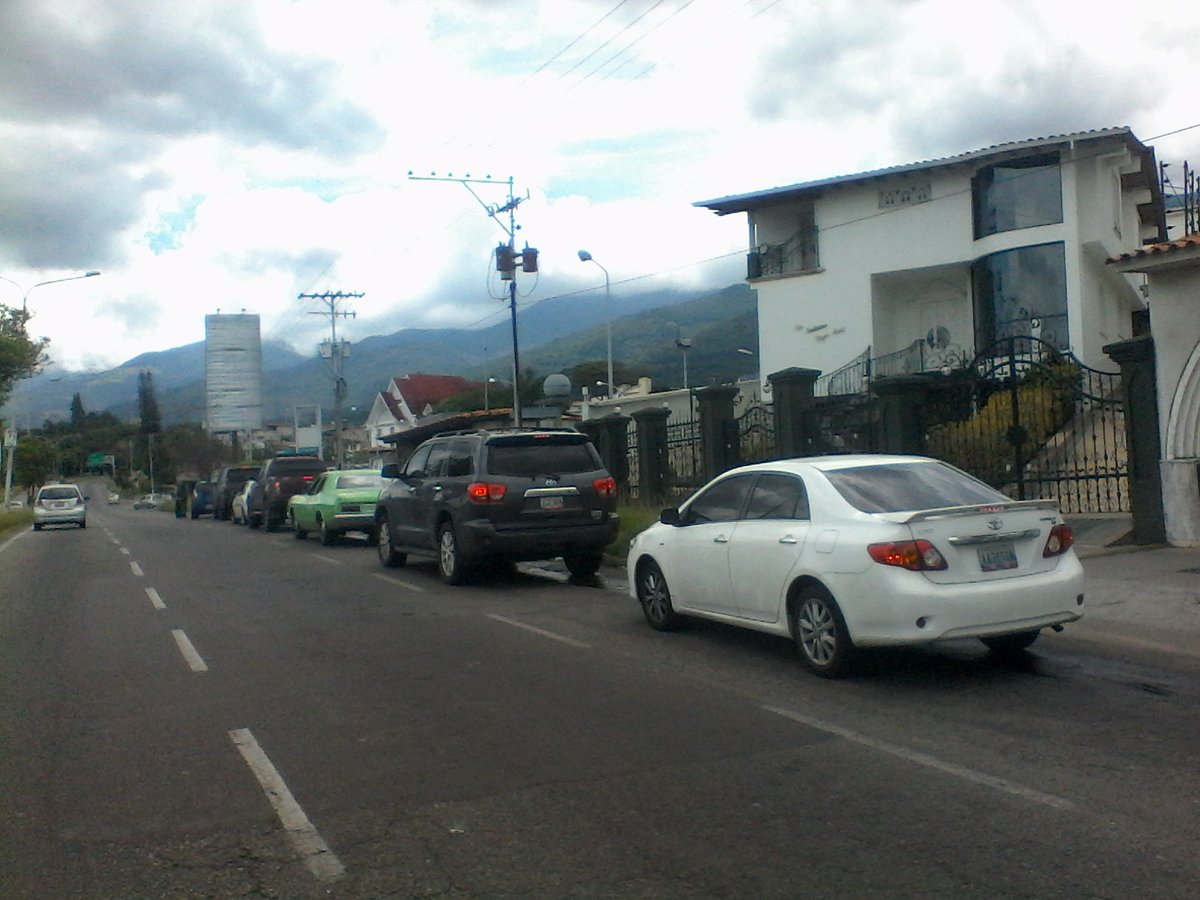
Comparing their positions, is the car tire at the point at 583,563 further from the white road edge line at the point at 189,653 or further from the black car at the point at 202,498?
the black car at the point at 202,498

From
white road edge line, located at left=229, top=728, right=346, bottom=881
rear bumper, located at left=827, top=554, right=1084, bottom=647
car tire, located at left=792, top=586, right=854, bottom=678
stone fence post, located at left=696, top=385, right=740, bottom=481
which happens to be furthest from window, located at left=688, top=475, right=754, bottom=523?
stone fence post, located at left=696, top=385, right=740, bottom=481

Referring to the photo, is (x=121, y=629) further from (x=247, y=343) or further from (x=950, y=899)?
(x=247, y=343)

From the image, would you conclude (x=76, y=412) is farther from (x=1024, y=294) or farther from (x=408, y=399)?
(x=1024, y=294)

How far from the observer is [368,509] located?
2325cm

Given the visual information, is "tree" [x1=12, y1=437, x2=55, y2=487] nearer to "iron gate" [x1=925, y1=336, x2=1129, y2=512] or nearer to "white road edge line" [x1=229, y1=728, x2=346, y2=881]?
"iron gate" [x1=925, y1=336, x2=1129, y2=512]

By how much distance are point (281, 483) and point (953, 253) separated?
18319mm

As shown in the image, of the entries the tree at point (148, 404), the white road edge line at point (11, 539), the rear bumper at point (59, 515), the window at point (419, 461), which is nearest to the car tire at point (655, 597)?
the window at point (419, 461)

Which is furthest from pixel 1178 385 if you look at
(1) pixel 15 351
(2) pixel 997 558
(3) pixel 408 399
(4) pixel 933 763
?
(3) pixel 408 399

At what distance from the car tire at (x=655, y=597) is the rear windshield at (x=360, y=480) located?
45.2ft

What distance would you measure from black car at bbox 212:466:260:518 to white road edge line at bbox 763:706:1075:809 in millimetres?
33921

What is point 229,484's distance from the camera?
3941 cm

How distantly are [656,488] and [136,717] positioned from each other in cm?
1644

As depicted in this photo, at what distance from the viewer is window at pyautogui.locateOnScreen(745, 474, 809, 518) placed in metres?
8.84

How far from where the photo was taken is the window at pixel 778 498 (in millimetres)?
8836
